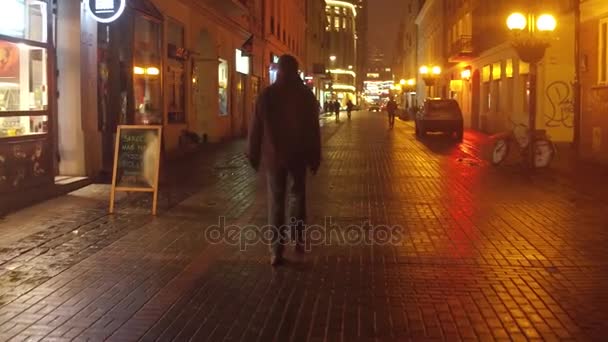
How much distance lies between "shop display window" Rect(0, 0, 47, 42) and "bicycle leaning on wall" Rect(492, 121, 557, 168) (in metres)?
10.4

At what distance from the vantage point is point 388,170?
1722 centimetres

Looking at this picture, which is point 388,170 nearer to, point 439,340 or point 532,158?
point 532,158

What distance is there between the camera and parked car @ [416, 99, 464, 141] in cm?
3039

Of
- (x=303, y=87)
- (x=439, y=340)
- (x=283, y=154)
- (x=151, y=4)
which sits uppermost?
(x=151, y=4)

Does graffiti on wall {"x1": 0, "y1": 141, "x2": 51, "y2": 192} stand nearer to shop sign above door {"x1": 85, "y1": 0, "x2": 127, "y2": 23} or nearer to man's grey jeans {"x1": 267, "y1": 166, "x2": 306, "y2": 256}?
shop sign above door {"x1": 85, "y1": 0, "x2": 127, "y2": 23}

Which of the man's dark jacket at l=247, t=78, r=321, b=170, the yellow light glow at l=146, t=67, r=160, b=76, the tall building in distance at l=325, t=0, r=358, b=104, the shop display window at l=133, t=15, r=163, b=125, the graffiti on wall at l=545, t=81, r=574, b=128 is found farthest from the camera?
the tall building in distance at l=325, t=0, r=358, b=104

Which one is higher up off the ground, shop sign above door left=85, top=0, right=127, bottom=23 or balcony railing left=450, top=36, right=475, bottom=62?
balcony railing left=450, top=36, right=475, bottom=62

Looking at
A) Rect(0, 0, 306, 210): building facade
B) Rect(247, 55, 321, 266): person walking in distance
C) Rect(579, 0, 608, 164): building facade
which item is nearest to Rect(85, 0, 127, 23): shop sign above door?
Rect(0, 0, 306, 210): building facade

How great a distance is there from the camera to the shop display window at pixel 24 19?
10.9m

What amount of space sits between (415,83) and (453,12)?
2512cm

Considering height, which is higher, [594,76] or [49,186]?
[594,76]

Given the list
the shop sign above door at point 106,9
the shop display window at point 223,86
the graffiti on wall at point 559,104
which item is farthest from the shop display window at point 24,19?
the graffiti on wall at point 559,104

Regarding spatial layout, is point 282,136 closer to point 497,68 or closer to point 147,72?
point 147,72

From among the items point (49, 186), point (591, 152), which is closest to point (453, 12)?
point (591, 152)
